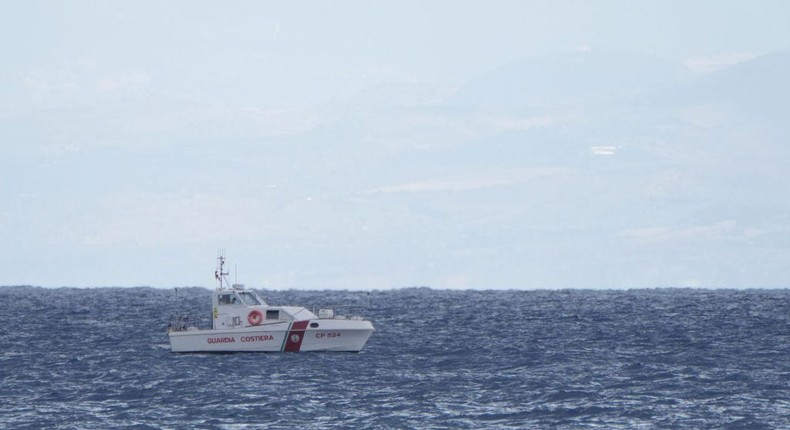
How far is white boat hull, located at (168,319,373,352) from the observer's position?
229 ft

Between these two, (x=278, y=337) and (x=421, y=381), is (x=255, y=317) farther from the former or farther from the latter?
(x=421, y=381)

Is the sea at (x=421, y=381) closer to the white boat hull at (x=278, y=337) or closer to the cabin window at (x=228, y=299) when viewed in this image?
the white boat hull at (x=278, y=337)

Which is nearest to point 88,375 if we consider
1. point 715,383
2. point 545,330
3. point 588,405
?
point 588,405

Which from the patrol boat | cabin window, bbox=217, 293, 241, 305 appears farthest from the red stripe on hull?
cabin window, bbox=217, 293, 241, 305

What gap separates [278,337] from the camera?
229 ft

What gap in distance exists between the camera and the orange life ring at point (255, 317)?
69875mm

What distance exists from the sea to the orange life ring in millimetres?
1762

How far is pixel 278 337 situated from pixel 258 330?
105cm

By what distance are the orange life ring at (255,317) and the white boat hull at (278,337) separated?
27cm

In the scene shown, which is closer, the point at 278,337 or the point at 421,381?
the point at 421,381

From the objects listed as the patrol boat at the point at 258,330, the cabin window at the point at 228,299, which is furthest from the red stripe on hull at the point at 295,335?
the cabin window at the point at 228,299

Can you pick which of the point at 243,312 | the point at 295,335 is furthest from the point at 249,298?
the point at 295,335

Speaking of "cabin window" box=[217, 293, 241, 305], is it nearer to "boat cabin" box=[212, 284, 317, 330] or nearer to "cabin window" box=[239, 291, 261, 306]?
"boat cabin" box=[212, 284, 317, 330]

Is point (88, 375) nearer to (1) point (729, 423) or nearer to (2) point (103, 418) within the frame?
(2) point (103, 418)
